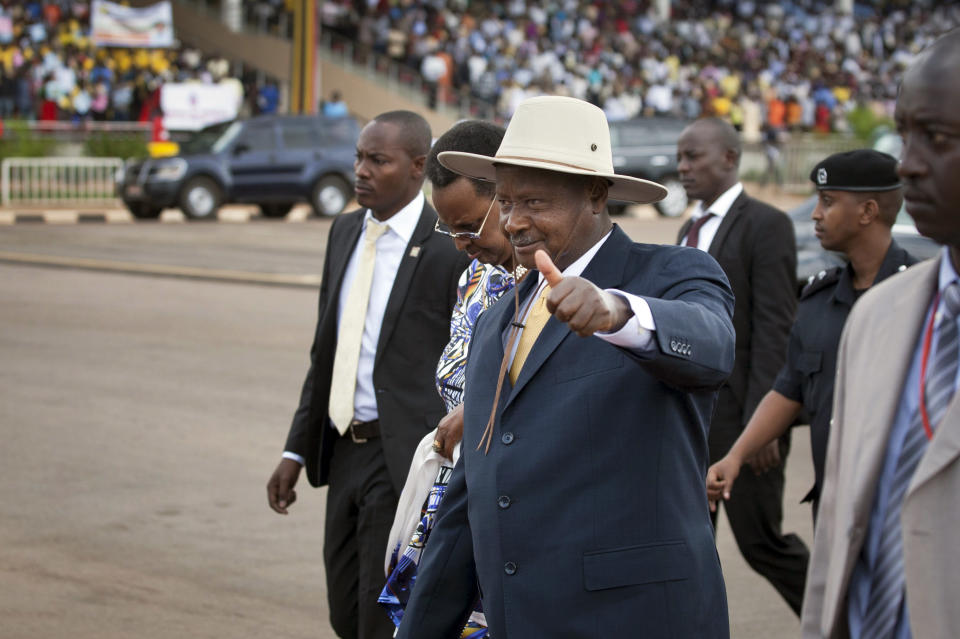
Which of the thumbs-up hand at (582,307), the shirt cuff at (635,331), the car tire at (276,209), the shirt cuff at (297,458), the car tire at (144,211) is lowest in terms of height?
the car tire at (276,209)

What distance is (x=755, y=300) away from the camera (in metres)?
5.54

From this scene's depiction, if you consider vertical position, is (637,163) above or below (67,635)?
below

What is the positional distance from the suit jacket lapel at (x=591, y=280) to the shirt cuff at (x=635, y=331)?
30 centimetres

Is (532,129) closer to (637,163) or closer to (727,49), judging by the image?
(637,163)

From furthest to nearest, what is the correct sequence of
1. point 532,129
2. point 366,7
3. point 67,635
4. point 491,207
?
1. point 366,7
2. point 67,635
3. point 491,207
4. point 532,129

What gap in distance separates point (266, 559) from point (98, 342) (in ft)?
20.2

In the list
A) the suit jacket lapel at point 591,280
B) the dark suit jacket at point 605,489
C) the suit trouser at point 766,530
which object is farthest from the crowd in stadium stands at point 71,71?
the dark suit jacket at point 605,489

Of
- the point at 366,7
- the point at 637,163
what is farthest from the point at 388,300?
the point at 366,7

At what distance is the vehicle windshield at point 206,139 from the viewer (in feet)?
81.4

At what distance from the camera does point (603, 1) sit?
43.5 metres

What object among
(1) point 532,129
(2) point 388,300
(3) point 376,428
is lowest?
(3) point 376,428

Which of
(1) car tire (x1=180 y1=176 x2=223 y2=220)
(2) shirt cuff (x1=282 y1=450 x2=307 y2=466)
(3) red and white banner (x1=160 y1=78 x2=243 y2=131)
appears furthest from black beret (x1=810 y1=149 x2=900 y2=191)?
(3) red and white banner (x1=160 y1=78 x2=243 y2=131)

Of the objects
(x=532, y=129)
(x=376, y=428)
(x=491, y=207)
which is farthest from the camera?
(x=376, y=428)

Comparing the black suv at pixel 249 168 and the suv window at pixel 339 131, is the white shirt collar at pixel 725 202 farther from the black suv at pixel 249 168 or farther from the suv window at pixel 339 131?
the suv window at pixel 339 131
